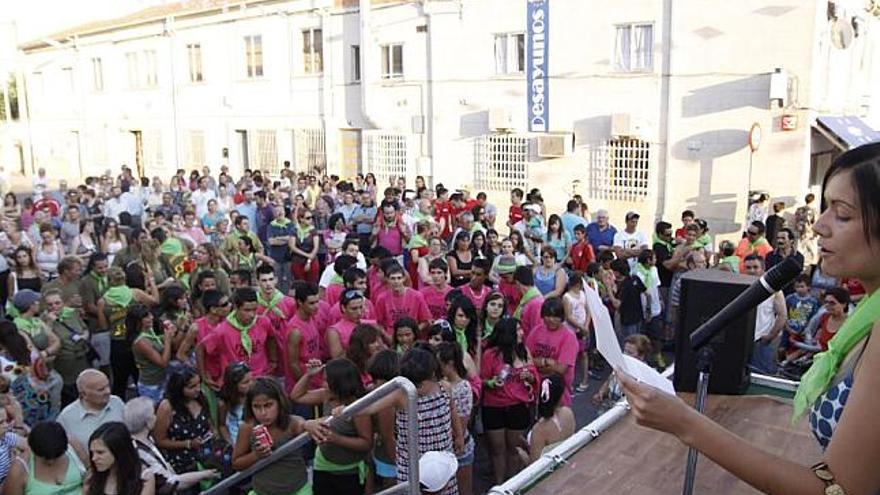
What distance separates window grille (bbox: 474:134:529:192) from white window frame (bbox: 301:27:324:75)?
629 centimetres

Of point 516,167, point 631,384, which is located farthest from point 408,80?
point 631,384

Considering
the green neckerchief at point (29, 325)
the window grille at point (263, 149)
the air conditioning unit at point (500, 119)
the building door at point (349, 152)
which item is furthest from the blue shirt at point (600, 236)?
the window grille at point (263, 149)

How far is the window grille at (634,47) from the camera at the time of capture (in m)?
16.3

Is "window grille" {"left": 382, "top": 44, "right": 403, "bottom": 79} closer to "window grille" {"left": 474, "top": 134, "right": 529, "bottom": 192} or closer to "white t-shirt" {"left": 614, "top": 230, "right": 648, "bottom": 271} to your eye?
"window grille" {"left": 474, "top": 134, "right": 529, "bottom": 192}

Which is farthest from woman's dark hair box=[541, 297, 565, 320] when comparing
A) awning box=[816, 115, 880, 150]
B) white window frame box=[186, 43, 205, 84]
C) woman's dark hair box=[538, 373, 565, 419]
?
white window frame box=[186, 43, 205, 84]

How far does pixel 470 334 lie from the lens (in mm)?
6773

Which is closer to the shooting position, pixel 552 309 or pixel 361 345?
pixel 361 345

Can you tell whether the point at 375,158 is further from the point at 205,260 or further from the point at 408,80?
the point at 205,260

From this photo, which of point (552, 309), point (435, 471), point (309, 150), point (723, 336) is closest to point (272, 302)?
point (552, 309)

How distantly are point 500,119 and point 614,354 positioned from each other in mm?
17028

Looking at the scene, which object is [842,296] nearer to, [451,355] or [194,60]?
[451,355]

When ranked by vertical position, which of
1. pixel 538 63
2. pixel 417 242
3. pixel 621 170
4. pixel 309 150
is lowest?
pixel 417 242

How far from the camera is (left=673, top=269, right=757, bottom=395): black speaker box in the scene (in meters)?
4.23

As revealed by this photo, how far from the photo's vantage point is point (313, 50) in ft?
73.9
